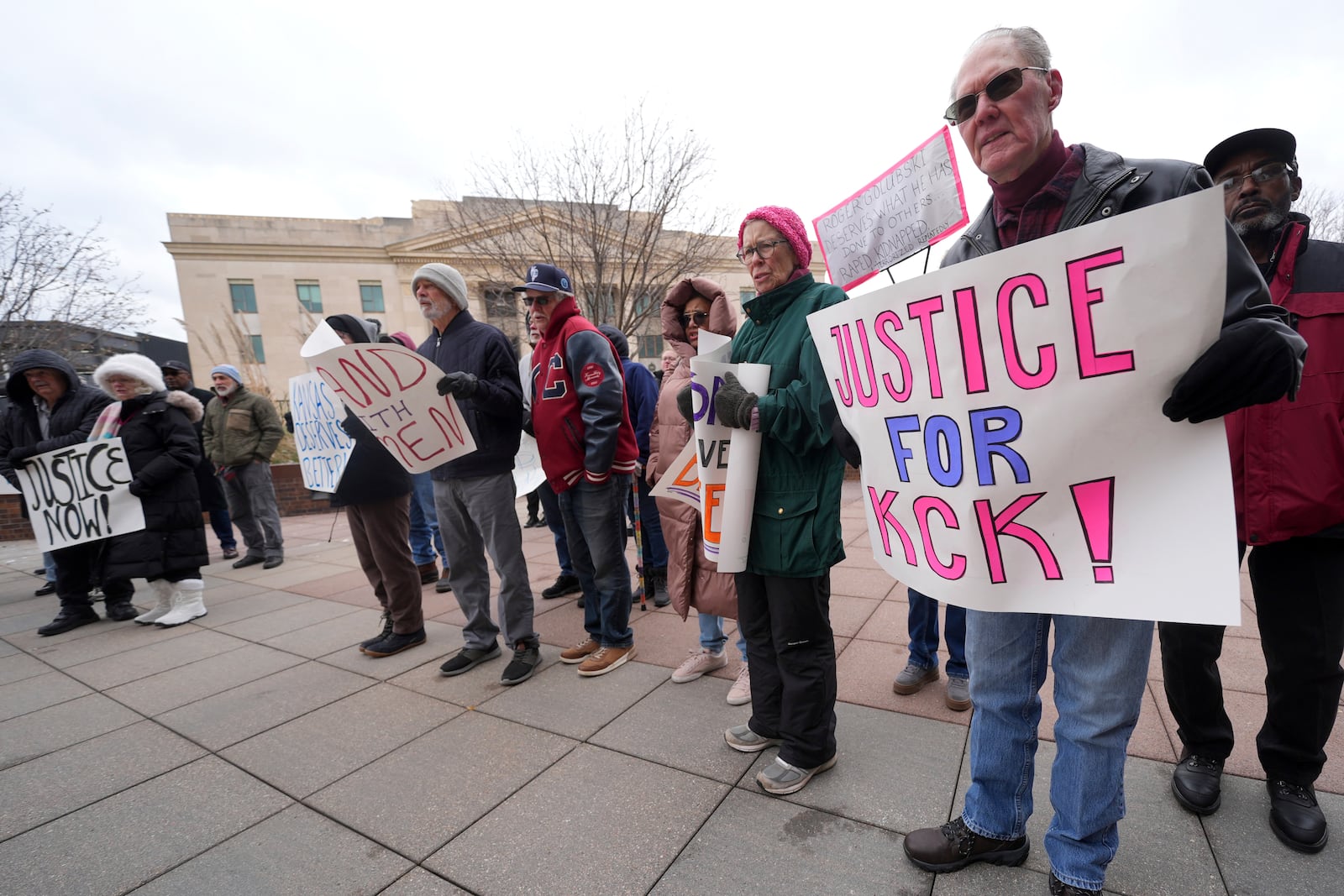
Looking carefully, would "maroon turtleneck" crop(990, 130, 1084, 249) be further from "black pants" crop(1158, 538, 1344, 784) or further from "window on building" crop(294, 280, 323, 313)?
"window on building" crop(294, 280, 323, 313)

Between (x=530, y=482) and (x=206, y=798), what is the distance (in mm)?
2498

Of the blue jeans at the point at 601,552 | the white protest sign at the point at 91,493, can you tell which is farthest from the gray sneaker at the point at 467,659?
the white protest sign at the point at 91,493

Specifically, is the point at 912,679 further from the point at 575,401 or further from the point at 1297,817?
the point at 575,401

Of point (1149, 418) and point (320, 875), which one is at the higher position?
point (1149, 418)

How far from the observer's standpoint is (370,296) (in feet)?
116

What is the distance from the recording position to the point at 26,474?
4.73 metres

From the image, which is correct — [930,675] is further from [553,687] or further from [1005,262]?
[1005,262]

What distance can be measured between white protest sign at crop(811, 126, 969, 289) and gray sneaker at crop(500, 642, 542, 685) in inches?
111

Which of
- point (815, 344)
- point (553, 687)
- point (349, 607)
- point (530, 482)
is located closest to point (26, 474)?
point (349, 607)

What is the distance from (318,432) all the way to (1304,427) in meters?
5.15

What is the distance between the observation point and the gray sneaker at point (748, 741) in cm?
242

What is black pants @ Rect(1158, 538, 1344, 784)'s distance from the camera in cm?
178

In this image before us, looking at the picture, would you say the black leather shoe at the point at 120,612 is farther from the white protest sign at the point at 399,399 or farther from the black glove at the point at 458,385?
the black glove at the point at 458,385

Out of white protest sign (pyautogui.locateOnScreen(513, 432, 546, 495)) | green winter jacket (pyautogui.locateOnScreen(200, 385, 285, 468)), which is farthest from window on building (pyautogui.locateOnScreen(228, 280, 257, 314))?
white protest sign (pyautogui.locateOnScreen(513, 432, 546, 495))
